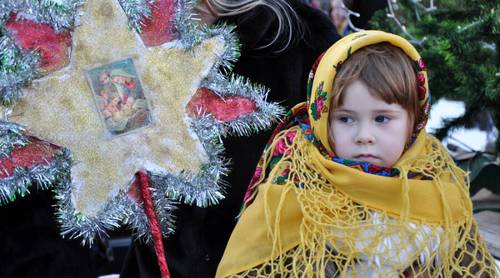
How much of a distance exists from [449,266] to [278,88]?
1.92 feet

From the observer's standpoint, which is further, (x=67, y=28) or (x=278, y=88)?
(x=278, y=88)

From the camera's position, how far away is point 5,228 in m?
1.43

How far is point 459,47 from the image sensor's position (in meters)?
2.08

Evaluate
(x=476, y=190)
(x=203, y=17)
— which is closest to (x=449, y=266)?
(x=203, y=17)

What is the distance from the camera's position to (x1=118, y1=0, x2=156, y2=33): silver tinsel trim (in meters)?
1.27

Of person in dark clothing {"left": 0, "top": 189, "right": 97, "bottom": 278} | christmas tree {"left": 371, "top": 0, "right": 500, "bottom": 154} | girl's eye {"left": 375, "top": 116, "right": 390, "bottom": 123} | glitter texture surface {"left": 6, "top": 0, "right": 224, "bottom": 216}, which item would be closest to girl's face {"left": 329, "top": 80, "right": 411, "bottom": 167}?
girl's eye {"left": 375, "top": 116, "right": 390, "bottom": 123}

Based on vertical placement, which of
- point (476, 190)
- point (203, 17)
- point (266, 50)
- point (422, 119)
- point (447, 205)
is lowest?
point (476, 190)

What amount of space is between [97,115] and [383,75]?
0.55 meters

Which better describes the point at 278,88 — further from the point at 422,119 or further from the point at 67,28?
the point at 67,28

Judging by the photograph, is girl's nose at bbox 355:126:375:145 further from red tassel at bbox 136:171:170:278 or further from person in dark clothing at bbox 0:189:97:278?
person in dark clothing at bbox 0:189:97:278

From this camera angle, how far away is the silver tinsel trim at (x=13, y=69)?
1.21 m

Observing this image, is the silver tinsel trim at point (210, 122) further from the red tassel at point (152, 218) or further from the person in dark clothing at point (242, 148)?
the person in dark clothing at point (242, 148)

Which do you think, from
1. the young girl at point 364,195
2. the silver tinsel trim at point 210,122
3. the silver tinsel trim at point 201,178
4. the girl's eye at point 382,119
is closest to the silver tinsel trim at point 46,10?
the silver tinsel trim at point 210,122

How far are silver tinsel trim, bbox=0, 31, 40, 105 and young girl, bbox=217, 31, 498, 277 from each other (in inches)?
19.4
